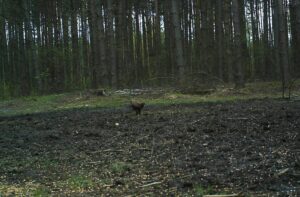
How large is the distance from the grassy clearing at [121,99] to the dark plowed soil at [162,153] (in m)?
3.80

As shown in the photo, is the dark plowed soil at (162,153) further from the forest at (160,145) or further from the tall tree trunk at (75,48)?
the tall tree trunk at (75,48)

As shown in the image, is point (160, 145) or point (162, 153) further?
point (160, 145)

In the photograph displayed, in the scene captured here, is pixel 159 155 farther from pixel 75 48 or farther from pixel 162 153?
pixel 75 48

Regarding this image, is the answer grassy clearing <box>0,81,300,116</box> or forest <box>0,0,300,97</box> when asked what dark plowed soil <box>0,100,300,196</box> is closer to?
grassy clearing <box>0,81,300,116</box>

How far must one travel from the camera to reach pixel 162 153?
263 inches

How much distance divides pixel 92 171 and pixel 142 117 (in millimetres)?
4849

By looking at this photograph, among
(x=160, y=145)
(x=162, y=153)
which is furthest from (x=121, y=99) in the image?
(x=162, y=153)

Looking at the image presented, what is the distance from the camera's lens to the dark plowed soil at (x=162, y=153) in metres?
4.81

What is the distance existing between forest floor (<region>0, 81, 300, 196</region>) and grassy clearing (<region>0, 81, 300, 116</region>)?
391 cm

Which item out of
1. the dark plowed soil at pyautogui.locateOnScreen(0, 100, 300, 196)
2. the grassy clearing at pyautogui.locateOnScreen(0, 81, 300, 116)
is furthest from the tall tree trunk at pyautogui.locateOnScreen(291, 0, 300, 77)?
the dark plowed soil at pyautogui.locateOnScreen(0, 100, 300, 196)

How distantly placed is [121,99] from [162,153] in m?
9.60

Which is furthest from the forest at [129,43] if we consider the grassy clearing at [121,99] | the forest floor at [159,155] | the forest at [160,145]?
the forest floor at [159,155]

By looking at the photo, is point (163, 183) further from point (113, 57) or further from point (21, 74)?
point (21, 74)

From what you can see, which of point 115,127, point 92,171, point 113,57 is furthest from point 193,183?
point 113,57
